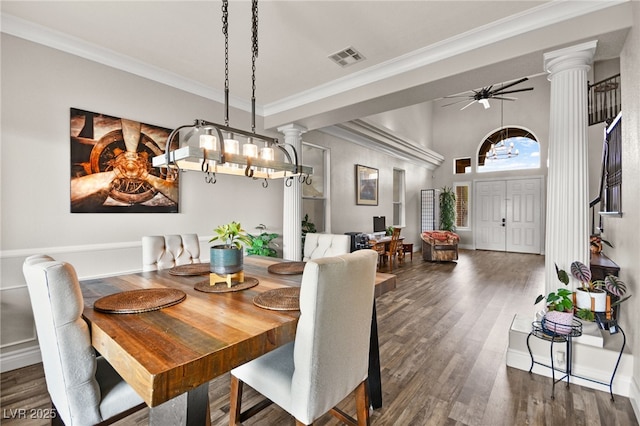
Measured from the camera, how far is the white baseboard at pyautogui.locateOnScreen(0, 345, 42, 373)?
2.29 m

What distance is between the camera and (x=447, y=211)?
8992 millimetres

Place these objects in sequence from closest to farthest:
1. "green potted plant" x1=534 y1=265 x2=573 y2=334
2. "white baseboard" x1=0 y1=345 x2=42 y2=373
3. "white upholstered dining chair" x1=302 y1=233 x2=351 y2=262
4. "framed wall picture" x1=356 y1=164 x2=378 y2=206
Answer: "green potted plant" x1=534 y1=265 x2=573 y2=334
"white baseboard" x1=0 y1=345 x2=42 y2=373
"white upholstered dining chair" x1=302 y1=233 x2=351 y2=262
"framed wall picture" x1=356 y1=164 x2=378 y2=206

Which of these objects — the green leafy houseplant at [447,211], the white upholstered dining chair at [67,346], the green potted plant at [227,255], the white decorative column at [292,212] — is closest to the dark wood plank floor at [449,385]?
the white upholstered dining chair at [67,346]

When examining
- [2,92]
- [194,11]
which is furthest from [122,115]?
[194,11]

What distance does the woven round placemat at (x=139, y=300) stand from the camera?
51.9 inches

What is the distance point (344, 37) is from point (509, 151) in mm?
8319

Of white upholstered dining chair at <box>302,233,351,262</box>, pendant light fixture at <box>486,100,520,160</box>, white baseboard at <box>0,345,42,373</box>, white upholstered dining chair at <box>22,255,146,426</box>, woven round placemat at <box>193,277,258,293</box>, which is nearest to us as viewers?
white upholstered dining chair at <box>22,255,146,426</box>

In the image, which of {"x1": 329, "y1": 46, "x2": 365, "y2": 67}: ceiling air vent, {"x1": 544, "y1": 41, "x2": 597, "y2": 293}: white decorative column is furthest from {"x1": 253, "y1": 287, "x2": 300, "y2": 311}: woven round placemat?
{"x1": 329, "y1": 46, "x2": 365, "y2": 67}: ceiling air vent

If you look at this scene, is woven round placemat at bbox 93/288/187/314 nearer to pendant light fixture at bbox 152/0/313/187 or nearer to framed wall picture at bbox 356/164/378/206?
pendant light fixture at bbox 152/0/313/187

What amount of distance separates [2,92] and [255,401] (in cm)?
310

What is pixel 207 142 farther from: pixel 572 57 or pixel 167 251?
pixel 572 57

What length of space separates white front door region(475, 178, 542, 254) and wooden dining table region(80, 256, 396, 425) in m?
9.38

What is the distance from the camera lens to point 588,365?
6.86ft

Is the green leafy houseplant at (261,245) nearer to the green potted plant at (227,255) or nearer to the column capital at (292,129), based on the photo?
the column capital at (292,129)
